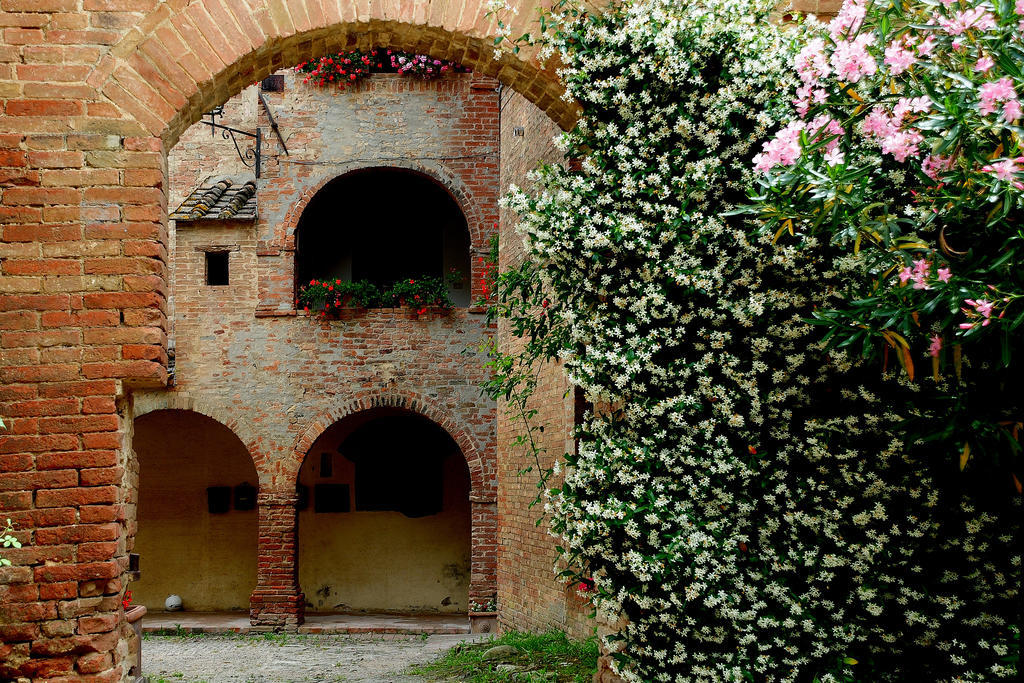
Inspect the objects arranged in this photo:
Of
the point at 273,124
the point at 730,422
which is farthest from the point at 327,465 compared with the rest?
the point at 730,422

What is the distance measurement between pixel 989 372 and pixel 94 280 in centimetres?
390

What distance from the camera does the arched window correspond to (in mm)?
13562

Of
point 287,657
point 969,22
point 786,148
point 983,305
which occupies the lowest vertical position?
point 287,657

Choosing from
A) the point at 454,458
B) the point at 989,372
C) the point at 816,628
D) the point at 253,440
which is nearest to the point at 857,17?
the point at 989,372

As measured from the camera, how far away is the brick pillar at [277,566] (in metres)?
11.9

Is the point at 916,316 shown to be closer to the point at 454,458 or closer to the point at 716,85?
the point at 716,85

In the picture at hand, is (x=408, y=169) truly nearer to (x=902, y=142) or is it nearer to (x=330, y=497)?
(x=330, y=497)

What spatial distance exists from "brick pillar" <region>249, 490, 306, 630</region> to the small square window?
3.20 m

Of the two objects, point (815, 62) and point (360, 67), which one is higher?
point (360, 67)

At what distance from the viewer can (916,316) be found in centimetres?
293

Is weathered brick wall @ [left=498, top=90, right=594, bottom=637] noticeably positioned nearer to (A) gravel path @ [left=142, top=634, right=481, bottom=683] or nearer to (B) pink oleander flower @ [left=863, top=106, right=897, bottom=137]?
(A) gravel path @ [left=142, top=634, right=481, bottom=683]

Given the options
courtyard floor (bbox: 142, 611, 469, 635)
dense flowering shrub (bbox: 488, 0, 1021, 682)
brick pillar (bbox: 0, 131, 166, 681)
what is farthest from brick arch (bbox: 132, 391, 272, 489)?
dense flowering shrub (bbox: 488, 0, 1021, 682)

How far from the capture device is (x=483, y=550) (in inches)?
455

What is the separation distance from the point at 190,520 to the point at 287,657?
491 centimetres
